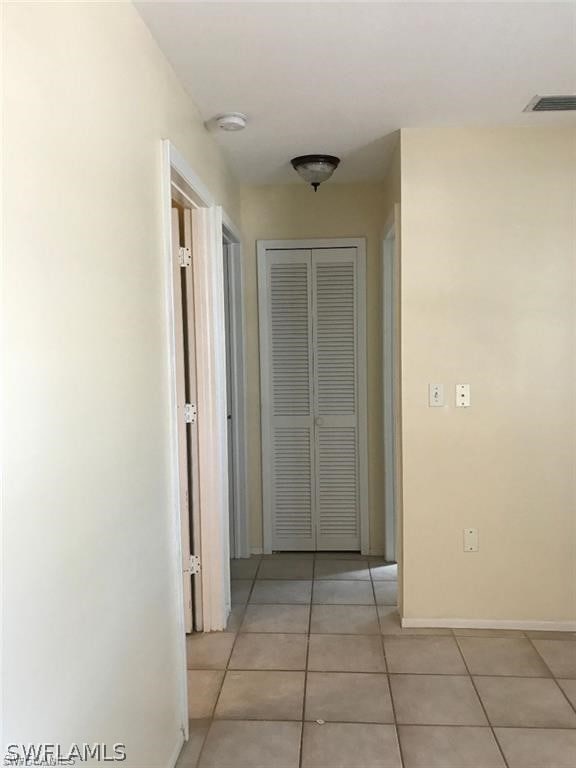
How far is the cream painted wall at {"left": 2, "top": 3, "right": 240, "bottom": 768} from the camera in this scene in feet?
3.72

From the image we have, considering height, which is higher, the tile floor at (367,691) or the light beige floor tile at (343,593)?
the light beige floor tile at (343,593)

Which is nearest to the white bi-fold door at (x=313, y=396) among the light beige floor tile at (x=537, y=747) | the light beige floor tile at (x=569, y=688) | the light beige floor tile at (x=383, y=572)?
Result: the light beige floor tile at (x=383, y=572)

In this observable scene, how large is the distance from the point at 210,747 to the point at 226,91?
2.43 metres

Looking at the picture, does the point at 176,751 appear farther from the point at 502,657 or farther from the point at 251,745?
the point at 502,657

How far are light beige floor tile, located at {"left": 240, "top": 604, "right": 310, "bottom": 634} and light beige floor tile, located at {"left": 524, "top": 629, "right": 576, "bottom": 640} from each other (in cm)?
109

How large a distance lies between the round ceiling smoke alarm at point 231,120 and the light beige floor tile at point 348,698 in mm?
2387

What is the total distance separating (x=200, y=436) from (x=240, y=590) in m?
1.09

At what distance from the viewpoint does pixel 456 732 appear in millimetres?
2301

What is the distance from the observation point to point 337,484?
4289 mm

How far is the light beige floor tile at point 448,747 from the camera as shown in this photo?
7.00ft

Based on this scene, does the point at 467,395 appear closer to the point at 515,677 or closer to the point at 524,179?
the point at 524,179

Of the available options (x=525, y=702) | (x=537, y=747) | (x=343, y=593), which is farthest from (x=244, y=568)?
(x=537, y=747)

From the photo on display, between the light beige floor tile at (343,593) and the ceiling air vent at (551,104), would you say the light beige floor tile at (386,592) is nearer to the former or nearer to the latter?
the light beige floor tile at (343,593)

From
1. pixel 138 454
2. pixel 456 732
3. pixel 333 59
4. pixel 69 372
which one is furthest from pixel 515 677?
pixel 333 59
